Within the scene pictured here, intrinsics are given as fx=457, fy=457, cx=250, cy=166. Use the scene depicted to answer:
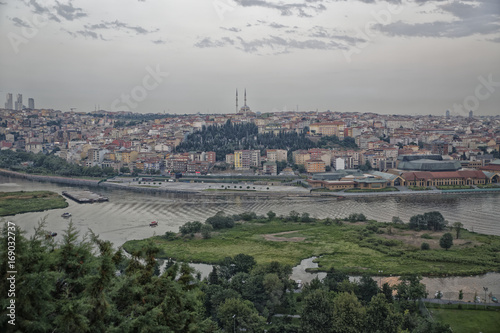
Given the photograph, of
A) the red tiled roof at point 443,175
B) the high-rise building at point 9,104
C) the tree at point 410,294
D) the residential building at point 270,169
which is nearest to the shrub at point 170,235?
the tree at point 410,294

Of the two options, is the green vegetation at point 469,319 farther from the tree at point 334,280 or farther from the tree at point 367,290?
the tree at point 334,280

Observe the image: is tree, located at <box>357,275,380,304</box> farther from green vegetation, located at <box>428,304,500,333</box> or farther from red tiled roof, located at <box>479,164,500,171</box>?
red tiled roof, located at <box>479,164,500,171</box>

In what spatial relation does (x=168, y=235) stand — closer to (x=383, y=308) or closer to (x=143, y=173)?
(x=383, y=308)

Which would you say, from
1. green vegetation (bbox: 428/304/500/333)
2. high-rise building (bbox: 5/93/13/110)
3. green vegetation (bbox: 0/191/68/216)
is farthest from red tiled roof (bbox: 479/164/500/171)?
high-rise building (bbox: 5/93/13/110)

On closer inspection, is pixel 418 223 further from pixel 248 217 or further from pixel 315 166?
pixel 315 166

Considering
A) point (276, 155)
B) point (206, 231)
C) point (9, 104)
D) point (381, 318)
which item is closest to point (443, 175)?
point (276, 155)

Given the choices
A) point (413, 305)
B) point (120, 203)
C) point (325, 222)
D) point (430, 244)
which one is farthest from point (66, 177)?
A: point (413, 305)
